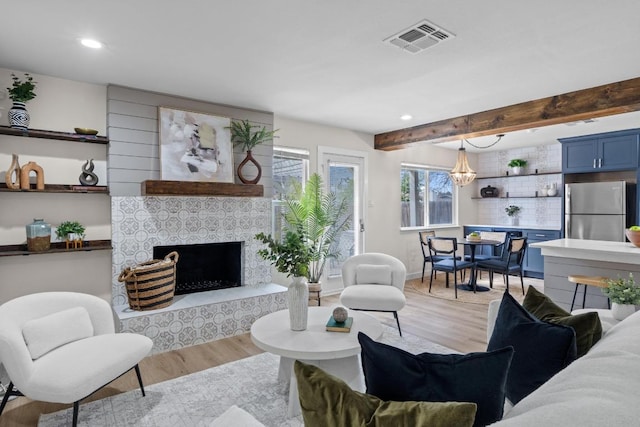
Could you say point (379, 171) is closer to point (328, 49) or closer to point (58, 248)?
point (328, 49)

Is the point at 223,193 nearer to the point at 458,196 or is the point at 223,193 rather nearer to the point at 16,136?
the point at 16,136

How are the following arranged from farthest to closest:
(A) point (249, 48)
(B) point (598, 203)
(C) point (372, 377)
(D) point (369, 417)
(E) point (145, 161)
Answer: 1. (B) point (598, 203)
2. (E) point (145, 161)
3. (A) point (249, 48)
4. (C) point (372, 377)
5. (D) point (369, 417)

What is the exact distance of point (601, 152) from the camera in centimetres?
547

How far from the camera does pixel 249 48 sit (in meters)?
2.59

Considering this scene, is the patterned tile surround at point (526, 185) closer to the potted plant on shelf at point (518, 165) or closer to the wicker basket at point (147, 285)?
the potted plant on shelf at point (518, 165)

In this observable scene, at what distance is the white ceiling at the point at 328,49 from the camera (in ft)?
6.80

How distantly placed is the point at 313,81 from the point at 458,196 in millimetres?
5157

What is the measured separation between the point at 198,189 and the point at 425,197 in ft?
15.0

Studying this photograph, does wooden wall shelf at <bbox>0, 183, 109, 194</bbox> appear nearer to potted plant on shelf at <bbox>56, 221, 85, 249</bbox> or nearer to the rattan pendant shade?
potted plant on shelf at <bbox>56, 221, 85, 249</bbox>

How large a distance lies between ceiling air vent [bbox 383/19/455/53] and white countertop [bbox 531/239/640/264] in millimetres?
2446

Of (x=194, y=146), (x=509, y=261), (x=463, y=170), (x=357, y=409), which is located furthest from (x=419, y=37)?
(x=509, y=261)

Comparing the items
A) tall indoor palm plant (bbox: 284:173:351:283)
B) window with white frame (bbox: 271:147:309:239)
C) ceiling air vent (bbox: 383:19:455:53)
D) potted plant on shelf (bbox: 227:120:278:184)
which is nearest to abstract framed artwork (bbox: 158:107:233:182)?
potted plant on shelf (bbox: 227:120:278:184)

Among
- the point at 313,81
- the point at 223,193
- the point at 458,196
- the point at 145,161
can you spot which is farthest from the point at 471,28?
the point at 458,196

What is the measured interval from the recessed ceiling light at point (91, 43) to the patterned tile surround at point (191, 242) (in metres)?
1.36
